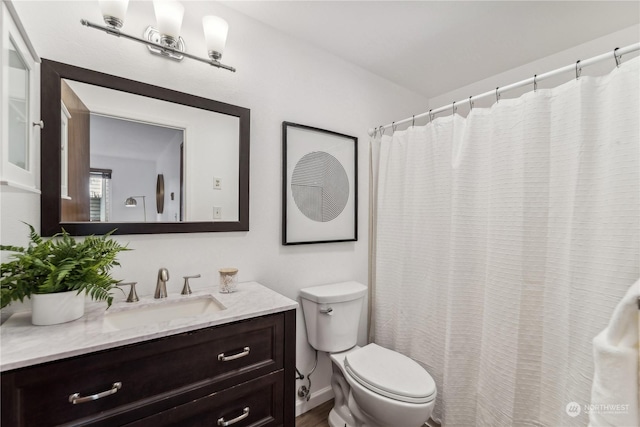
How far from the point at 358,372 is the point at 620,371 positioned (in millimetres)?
1036

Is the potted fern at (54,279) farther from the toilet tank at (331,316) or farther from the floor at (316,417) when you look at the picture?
the floor at (316,417)

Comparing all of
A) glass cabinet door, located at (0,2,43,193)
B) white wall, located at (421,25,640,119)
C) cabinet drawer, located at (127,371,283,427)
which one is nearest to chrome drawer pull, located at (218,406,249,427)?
cabinet drawer, located at (127,371,283,427)

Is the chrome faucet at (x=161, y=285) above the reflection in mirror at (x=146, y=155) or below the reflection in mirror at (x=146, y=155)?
below

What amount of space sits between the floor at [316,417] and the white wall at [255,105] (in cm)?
12

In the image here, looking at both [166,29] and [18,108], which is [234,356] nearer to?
[18,108]

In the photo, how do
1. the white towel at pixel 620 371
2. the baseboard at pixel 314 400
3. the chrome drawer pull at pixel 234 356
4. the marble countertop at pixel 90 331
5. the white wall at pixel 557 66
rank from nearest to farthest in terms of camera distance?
the white towel at pixel 620 371 < the marble countertop at pixel 90 331 < the chrome drawer pull at pixel 234 356 < the white wall at pixel 557 66 < the baseboard at pixel 314 400

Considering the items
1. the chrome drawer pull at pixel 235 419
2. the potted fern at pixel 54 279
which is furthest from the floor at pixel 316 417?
the potted fern at pixel 54 279

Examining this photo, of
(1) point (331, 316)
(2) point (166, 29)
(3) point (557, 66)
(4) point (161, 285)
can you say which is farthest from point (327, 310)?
(3) point (557, 66)

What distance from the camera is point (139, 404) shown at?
→ 0.88 m

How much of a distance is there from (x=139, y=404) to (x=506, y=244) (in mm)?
1625

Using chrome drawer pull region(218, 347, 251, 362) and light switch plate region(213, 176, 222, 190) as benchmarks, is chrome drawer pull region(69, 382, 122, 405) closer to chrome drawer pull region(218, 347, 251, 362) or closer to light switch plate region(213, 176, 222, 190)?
chrome drawer pull region(218, 347, 251, 362)

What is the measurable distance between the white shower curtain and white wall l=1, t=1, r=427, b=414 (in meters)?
0.53

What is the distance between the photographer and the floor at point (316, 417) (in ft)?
5.62

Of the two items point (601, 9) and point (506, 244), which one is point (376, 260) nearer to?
point (506, 244)
